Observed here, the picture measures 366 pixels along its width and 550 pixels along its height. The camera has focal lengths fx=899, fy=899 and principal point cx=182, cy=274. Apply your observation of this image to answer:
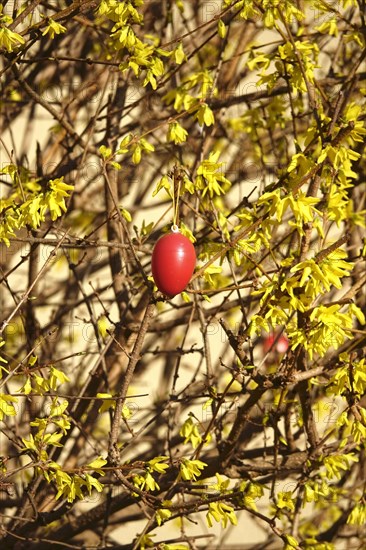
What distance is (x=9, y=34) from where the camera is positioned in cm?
232

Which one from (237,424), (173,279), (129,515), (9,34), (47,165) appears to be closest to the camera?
(173,279)

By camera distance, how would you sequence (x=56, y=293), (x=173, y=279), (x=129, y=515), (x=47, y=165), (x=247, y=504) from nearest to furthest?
1. (x=173, y=279)
2. (x=247, y=504)
3. (x=129, y=515)
4. (x=47, y=165)
5. (x=56, y=293)

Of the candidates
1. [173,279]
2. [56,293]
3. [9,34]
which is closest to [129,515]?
[56,293]

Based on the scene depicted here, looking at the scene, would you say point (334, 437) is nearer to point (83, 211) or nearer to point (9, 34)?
point (83, 211)

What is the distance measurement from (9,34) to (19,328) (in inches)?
68.1

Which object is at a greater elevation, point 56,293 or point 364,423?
point 56,293

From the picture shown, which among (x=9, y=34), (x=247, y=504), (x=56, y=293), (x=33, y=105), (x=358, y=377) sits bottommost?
(x=247, y=504)

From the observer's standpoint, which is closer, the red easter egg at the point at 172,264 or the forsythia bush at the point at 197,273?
the red easter egg at the point at 172,264

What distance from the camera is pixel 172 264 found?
2.07 meters

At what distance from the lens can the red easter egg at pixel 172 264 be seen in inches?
81.7

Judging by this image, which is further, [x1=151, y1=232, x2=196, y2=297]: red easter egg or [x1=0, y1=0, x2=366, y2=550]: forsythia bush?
[x1=0, y1=0, x2=366, y2=550]: forsythia bush

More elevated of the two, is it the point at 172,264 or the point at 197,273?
the point at 197,273

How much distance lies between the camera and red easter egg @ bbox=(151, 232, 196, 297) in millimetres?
2076

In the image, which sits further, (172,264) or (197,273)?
(197,273)
